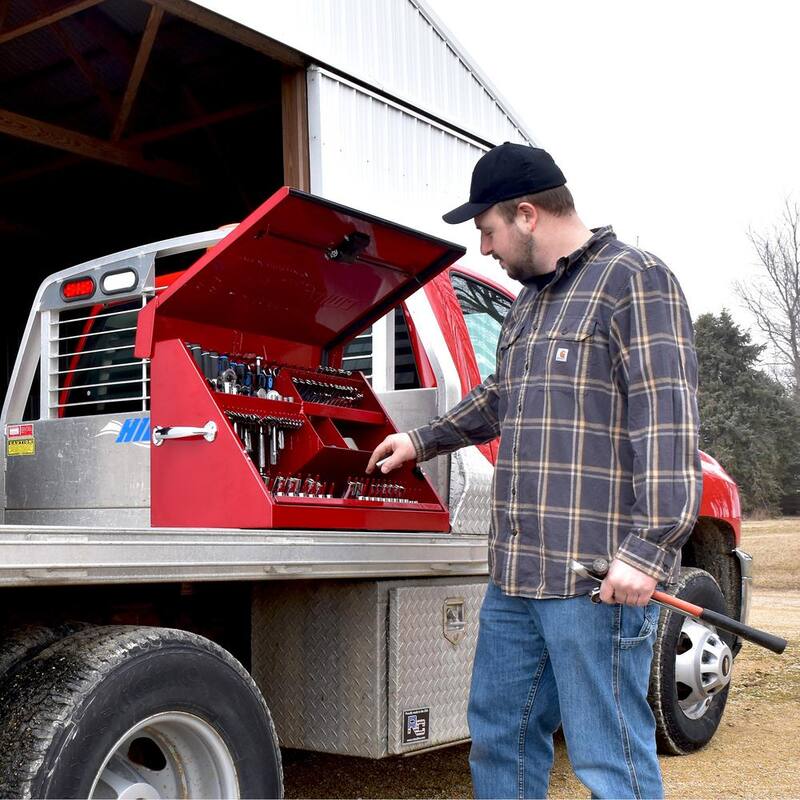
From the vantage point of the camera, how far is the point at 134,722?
2.42 m

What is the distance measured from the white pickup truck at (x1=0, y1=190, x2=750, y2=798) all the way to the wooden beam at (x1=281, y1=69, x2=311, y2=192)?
1968 millimetres

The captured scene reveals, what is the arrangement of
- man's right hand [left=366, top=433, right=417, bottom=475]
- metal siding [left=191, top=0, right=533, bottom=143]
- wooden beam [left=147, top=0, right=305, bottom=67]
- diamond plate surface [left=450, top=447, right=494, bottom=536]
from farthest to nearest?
metal siding [left=191, top=0, right=533, bottom=143] → wooden beam [left=147, top=0, right=305, bottom=67] → diamond plate surface [left=450, top=447, right=494, bottom=536] → man's right hand [left=366, top=433, right=417, bottom=475]

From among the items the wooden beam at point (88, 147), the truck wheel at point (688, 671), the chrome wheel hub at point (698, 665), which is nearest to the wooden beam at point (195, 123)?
the wooden beam at point (88, 147)

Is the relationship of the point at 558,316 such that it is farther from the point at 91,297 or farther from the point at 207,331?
the point at 91,297

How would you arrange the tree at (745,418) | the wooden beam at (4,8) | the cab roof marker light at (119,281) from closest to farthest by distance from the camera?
the cab roof marker light at (119,281) < the wooden beam at (4,8) < the tree at (745,418)

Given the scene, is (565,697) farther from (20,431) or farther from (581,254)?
(20,431)

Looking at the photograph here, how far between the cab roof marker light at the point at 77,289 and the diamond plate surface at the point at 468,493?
164 centimetres

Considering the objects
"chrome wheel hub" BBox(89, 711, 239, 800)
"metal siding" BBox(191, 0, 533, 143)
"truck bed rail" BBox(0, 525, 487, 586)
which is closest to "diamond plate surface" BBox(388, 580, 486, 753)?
"truck bed rail" BBox(0, 525, 487, 586)

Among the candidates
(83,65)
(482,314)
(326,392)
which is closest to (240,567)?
(326,392)

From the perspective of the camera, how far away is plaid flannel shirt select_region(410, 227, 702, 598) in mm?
2502

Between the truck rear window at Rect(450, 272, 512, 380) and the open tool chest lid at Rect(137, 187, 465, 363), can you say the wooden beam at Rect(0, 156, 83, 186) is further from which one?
the open tool chest lid at Rect(137, 187, 465, 363)

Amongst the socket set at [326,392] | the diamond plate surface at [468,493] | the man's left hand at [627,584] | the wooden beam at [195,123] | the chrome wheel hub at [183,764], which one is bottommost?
the chrome wheel hub at [183,764]

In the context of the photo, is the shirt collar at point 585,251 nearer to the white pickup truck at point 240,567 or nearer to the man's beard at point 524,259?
the man's beard at point 524,259

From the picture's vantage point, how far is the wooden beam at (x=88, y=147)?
9234mm
